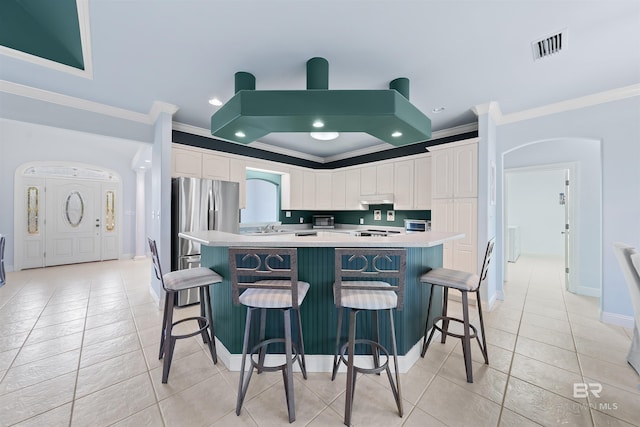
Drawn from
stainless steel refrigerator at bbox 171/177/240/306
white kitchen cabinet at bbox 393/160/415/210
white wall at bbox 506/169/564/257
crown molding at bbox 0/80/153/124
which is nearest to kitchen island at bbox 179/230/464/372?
stainless steel refrigerator at bbox 171/177/240/306

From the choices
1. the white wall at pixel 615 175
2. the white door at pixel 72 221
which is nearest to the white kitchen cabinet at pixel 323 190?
the white wall at pixel 615 175

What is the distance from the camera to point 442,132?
157 inches

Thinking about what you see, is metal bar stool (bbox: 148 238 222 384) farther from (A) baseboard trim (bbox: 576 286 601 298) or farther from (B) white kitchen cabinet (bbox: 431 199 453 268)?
(A) baseboard trim (bbox: 576 286 601 298)

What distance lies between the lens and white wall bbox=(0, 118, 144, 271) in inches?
192

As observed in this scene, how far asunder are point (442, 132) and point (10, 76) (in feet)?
17.7

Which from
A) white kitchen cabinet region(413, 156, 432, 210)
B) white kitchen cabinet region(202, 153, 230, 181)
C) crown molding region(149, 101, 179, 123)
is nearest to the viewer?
crown molding region(149, 101, 179, 123)

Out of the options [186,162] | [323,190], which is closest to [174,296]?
[186,162]

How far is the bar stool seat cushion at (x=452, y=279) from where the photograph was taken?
1.89m

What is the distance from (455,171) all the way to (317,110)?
8.07ft

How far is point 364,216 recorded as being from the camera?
5.50 m

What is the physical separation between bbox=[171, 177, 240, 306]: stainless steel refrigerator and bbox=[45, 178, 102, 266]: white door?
173 inches

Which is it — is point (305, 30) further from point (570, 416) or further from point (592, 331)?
point (592, 331)

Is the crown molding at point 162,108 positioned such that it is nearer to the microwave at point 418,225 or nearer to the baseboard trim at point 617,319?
the microwave at point 418,225

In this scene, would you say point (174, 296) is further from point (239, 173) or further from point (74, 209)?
point (74, 209)
